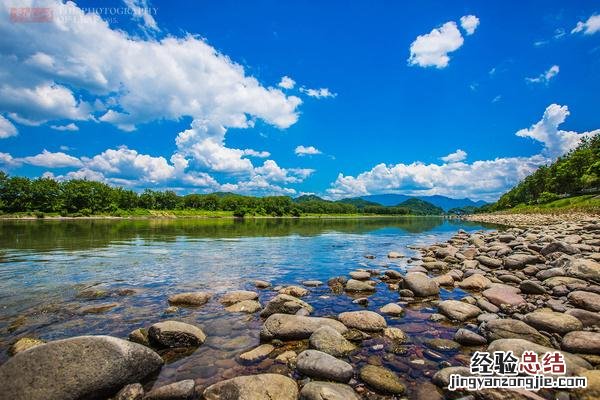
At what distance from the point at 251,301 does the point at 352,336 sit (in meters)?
4.57

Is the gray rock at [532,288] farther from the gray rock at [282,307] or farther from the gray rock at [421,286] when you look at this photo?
the gray rock at [282,307]

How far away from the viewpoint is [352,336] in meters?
8.96

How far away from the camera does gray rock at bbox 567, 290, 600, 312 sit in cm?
989

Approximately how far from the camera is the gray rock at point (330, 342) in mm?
8102

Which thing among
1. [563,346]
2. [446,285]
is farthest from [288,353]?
[446,285]

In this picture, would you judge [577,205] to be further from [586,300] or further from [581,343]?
[581,343]

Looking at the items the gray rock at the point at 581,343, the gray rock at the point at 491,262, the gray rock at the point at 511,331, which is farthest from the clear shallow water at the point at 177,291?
the gray rock at the point at 491,262

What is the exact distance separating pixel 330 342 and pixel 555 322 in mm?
6197

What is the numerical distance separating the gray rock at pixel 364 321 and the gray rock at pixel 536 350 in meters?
2.97

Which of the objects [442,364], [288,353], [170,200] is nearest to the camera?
[442,364]

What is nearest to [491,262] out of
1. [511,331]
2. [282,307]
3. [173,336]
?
[511,331]

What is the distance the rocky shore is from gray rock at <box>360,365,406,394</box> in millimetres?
22

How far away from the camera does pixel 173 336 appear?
8461 mm

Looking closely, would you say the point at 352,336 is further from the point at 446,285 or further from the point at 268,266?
the point at 268,266
